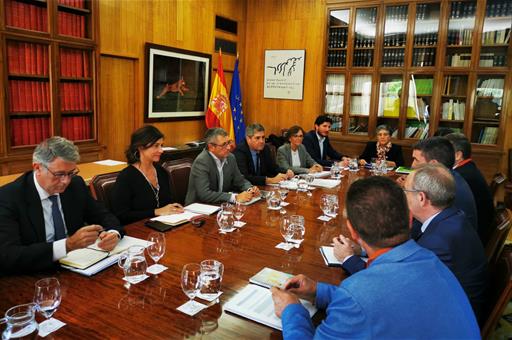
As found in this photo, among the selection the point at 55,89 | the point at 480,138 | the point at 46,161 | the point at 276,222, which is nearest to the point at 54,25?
the point at 55,89

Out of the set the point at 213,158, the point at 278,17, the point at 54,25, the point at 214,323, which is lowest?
the point at 214,323

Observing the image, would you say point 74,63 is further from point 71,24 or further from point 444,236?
point 444,236

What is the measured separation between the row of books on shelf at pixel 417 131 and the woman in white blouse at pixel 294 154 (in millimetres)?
2237

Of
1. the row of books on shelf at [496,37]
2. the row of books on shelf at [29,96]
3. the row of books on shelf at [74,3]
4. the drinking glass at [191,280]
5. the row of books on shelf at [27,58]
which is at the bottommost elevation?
the drinking glass at [191,280]

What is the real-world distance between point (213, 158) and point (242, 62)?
4499 millimetres

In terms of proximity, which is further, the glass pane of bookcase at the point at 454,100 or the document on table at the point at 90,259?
the glass pane of bookcase at the point at 454,100

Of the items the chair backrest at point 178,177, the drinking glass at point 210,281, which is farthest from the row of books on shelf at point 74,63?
the drinking glass at point 210,281

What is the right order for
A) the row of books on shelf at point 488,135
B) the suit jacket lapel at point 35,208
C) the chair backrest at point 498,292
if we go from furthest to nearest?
the row of books on shelf at point 488,135
the suit jacket lapel at point 35,208
the chair backrest at point 498,292

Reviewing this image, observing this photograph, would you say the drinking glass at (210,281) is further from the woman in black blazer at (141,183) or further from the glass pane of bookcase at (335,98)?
the glass pane of bookcase at (335,98)

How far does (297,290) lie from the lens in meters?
1.38

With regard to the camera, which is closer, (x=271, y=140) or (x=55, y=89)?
(x=55, y=89)

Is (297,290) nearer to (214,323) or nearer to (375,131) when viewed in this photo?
(214,323)

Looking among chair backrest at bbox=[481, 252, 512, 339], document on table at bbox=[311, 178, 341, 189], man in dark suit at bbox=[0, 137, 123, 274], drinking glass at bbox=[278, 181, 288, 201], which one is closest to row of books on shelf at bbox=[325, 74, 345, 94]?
document on table at bbox=[311, 178, 341, 189]

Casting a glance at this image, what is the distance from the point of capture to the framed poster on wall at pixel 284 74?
6848mm
